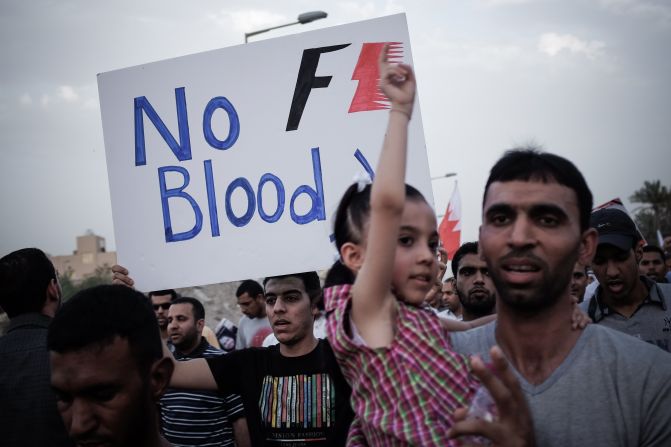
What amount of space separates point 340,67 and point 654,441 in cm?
263

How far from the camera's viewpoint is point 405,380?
187 cm

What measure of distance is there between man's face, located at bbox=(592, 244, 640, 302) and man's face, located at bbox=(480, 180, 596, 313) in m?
2.27

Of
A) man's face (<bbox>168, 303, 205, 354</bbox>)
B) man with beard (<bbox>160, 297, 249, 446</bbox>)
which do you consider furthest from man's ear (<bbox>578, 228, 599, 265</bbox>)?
man's face (<bbox>168, 303, 205, 354</bbox>)

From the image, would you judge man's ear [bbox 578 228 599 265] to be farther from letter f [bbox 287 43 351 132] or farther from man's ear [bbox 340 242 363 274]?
letter f [bbox 287 43 351 132]

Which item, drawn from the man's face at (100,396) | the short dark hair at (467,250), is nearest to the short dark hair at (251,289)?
the short dark hair at (467,250)

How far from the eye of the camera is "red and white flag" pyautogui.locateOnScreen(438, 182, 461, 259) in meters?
9.63

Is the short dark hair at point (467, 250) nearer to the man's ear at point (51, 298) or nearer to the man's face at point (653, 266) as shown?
the man's ear at point (51, 298)

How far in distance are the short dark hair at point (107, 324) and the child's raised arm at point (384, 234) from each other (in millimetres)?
840

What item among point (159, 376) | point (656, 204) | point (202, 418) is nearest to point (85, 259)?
point (656, 204)

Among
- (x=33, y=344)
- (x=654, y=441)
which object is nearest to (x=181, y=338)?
(x=33, y=344)

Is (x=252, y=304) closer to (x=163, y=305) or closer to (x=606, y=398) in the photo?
(x=163, y=305)

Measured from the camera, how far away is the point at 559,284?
2.08 metres

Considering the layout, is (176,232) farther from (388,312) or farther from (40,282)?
(388,312)

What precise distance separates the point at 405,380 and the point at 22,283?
2.44 meters
